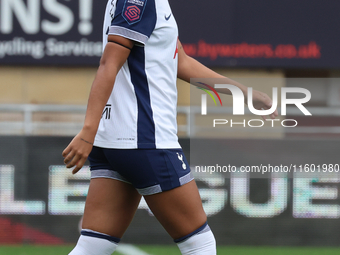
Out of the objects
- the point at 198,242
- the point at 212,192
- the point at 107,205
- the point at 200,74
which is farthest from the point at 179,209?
the point at 212,192

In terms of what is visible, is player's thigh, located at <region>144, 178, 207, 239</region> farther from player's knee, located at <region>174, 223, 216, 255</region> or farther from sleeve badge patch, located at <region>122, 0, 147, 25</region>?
sleeve badge patch, located at <region>122, 0, 147, 25</region>

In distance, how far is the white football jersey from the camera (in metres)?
1.84

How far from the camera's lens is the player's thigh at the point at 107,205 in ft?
6.53

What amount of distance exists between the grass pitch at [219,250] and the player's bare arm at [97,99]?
2.80m

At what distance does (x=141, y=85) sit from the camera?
1896 millimetres

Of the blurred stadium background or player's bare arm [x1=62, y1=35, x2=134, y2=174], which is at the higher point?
player's bare arm [x1=62, y1=35, x2=134, y2=174]

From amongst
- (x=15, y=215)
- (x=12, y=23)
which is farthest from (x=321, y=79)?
(x=15, y=215)

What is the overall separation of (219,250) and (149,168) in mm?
2896

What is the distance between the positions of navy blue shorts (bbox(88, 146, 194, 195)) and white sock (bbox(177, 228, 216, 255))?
21 centimetres

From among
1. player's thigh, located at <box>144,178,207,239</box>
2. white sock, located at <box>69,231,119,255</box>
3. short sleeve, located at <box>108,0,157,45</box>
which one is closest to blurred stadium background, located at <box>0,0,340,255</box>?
white sock, located at <box>69,231,119,255</box>

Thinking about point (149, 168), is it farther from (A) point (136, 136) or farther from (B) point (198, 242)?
(B) point (198, 242)

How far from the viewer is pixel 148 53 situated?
6.23ft

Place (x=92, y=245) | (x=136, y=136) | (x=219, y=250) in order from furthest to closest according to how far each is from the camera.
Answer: (x=219, y=250)
(x=92, y=245)
(x=136, y=136)

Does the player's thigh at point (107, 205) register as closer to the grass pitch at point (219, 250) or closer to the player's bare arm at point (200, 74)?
the player's bare arm at point (200, 74)
